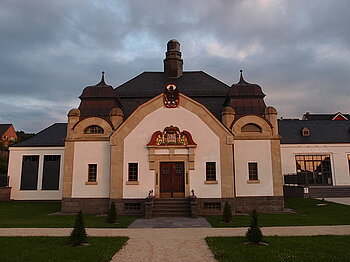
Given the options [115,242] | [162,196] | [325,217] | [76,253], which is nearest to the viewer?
[76,253]

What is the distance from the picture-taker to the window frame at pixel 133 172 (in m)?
21.7

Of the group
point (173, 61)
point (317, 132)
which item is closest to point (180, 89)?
point (173, 61)

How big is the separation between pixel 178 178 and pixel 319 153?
19.5 metres

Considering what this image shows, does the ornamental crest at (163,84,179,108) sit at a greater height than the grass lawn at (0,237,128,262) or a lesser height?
greater

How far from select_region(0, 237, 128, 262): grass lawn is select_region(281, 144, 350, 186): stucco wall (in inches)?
1011

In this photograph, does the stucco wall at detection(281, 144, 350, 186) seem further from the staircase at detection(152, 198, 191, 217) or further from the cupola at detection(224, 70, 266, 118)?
the staircase at detection(152, 198, 191, 217)

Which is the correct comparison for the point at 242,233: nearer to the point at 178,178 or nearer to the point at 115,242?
the point at 115,242

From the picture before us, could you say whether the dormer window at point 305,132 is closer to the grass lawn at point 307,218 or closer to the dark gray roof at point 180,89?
the grass lawn at point 307,218

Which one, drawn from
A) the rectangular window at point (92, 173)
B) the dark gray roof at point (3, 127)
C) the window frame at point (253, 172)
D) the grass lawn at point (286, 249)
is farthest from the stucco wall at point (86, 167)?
the dark gray roof at point (3, 127)

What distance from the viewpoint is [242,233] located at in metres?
13.0

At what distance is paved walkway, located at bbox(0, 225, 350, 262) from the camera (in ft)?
30.4

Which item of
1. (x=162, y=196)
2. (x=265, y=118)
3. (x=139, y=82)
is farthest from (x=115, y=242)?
(x=139, y=82)

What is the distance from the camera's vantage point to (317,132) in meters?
34.2

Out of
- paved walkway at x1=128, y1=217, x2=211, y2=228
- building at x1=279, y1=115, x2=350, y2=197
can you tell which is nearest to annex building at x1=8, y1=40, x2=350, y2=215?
paved walkway at x1=128, y1=217, x2=211, y2=228
